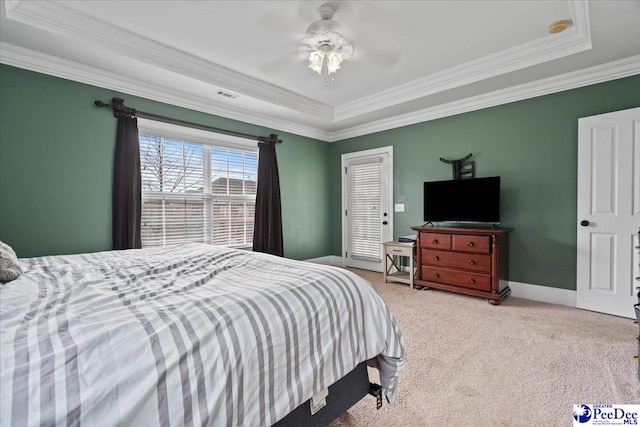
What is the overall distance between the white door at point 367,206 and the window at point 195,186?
177 cm

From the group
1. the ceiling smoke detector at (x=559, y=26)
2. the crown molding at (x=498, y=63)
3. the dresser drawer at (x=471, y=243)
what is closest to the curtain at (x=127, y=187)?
the crown molding at (x=498, y=63)

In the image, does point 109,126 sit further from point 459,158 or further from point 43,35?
point 459,158

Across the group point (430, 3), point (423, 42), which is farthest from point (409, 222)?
point (430, 3)

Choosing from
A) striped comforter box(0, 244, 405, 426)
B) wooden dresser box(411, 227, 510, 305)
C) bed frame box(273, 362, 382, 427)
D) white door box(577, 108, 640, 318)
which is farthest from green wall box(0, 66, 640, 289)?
bed frame box(273, 362, 382, 427)

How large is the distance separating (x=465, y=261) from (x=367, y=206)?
1964 millimetres

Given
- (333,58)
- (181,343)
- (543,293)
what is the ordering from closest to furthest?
(181,343)
(333,58)
(543,293)

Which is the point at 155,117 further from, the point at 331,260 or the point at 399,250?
the point at 331,260

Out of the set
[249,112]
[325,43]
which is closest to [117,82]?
[249,112]

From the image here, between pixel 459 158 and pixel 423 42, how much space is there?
1.74 meters

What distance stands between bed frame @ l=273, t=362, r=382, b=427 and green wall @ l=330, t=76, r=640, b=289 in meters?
3.02

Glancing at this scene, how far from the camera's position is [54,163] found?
9.12 ft

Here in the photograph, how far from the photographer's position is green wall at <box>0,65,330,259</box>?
8.48 ft

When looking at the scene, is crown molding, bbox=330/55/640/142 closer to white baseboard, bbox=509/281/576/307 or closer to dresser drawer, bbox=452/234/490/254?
dresser drawer, bbox=452/234/490/254

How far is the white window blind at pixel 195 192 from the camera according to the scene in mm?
3438
